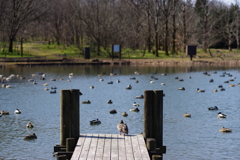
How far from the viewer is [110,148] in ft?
46.0

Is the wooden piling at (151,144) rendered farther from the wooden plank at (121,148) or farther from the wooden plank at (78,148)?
the wooden plank at (78,148)

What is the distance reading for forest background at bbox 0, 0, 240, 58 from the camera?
254 ft

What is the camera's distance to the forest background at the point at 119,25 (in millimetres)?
77488

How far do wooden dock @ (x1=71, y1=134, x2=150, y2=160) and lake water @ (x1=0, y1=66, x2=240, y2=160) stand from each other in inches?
143

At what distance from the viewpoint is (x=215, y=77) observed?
2072 inches

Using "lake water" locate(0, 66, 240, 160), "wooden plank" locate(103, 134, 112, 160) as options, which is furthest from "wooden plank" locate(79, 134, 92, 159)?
"lake water" locate(0, 66, 240, 160)

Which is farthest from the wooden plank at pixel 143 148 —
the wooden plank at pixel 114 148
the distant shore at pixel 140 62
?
the distant shore at pixel 140 62

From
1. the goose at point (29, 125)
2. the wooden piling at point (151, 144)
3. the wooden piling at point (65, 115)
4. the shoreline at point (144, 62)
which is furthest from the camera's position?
the shoreline at point (144, 62)

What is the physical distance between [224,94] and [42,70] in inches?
1205

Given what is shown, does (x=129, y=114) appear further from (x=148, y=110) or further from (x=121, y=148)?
(x=121, y=148)

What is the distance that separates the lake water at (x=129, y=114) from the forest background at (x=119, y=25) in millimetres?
24962

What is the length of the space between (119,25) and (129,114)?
56.6 m

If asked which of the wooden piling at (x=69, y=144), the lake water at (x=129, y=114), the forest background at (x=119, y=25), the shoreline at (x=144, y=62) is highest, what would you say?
the forest background at (x=119, y=25)

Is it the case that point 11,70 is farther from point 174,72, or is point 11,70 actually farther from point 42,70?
point 174,72
